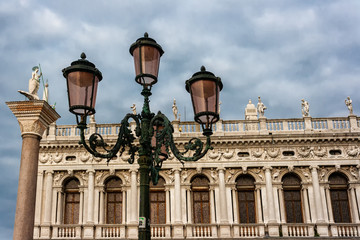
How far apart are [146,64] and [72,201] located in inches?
762

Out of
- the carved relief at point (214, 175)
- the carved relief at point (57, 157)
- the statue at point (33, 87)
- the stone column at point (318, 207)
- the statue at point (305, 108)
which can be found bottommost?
the stone column at point (318, 207)

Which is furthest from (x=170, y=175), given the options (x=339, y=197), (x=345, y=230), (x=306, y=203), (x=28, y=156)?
(x=28, y=156)

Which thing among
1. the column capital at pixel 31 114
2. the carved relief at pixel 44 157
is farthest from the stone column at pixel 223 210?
the column capital at pixel 31 114

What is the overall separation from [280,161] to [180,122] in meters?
6.03

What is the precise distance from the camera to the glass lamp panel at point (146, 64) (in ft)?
27.4

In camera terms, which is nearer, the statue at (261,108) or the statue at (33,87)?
the statue at (33,87)

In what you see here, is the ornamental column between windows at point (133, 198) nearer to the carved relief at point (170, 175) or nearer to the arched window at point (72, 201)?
the carved relief at point (170, 175)

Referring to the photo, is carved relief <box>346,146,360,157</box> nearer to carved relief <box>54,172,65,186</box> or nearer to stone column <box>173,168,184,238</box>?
stone column <box>173,168,184,238</box>

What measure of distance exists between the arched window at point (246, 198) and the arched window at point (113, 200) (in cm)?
653

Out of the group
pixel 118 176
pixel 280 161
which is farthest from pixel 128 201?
pixel 280 161

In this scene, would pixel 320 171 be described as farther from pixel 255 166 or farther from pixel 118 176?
pixel 118 176

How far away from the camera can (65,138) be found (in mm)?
26734

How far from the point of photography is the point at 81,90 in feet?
27.2

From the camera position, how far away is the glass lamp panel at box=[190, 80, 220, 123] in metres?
8.17
